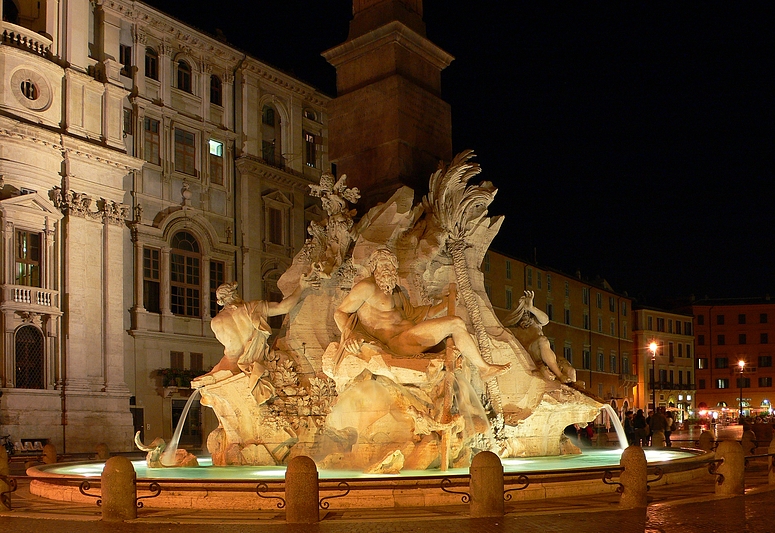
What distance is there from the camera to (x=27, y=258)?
33000mm

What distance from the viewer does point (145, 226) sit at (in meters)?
37.9

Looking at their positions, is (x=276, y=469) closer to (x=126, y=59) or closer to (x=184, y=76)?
(x=126, y=59)

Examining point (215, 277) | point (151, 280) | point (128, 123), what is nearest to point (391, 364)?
point (151, 280)

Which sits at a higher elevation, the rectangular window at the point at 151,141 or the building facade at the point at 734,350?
the rectangular window at the point at 151,141

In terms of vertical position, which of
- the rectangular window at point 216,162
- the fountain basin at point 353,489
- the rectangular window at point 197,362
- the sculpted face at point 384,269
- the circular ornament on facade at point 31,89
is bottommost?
the fountain basin at point 353,489

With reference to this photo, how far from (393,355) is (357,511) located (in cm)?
310

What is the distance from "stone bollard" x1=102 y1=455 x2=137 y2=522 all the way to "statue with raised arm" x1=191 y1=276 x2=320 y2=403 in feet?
15.2

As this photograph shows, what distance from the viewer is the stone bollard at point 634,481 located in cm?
1013

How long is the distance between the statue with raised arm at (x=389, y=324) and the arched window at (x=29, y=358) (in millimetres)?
22535

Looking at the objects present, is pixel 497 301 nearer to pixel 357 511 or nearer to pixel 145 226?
pixel 145 226

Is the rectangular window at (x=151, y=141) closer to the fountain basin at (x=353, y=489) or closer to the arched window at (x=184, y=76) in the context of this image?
the arched window at (x=184, y=76)

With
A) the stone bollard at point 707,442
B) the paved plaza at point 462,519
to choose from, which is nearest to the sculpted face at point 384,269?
the paved plaza at point 462,519

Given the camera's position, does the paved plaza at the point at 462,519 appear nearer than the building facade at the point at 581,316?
Yes

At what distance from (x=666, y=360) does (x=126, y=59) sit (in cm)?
5588
